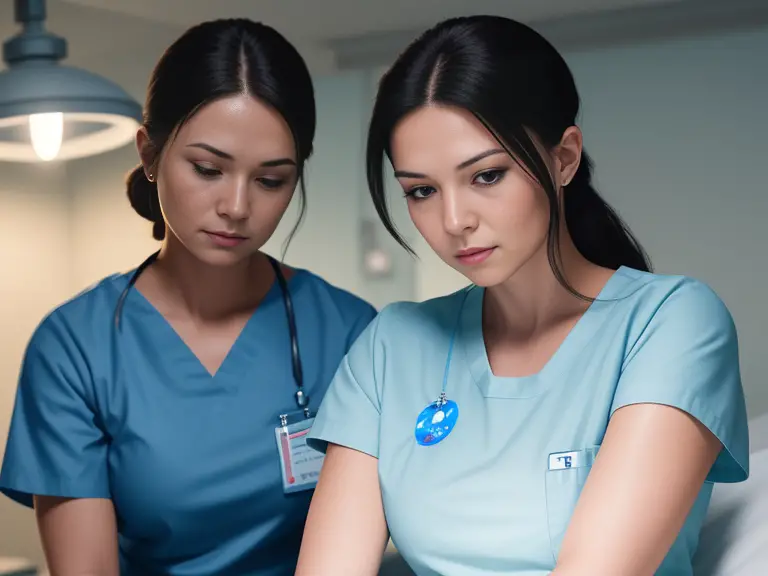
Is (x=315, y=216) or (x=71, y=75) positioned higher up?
(x=71, y=75)

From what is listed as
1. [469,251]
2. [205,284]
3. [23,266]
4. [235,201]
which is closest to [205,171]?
[235,201]

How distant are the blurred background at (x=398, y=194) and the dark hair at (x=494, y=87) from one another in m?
0.70

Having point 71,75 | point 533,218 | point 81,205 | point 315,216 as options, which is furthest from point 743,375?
point 81,205

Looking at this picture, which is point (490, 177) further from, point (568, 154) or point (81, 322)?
point (81, 322)

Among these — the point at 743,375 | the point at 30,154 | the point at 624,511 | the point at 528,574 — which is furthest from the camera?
the point at 743,375

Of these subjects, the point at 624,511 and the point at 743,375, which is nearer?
the point at 624,511

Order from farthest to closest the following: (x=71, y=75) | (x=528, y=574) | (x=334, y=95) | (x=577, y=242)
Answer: (x=334, y=95)
(x=71, y=75)
(x=577, y=242)
(x=528, y=574)

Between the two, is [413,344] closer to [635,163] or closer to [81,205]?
[635,163]

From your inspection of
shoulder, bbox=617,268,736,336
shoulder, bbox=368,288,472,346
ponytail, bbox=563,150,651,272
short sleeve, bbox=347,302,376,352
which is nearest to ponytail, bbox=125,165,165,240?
short sleeve, bbox=347,302,376,352

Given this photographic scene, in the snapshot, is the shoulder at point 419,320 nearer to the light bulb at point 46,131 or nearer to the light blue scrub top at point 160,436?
the light blue scrub top at point 160,436

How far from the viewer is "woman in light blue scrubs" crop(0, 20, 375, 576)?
1491mm

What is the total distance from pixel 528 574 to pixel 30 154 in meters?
1.09

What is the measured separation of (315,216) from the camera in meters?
2.49

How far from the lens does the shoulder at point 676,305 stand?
1206 mm
